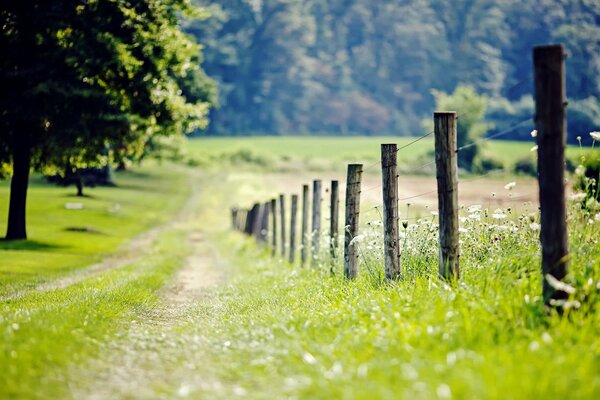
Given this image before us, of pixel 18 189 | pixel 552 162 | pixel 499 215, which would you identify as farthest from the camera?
pixel 18 189

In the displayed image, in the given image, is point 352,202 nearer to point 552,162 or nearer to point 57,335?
point 552,162

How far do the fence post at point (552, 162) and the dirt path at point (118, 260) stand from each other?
436 inches

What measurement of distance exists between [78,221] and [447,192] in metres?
36.7

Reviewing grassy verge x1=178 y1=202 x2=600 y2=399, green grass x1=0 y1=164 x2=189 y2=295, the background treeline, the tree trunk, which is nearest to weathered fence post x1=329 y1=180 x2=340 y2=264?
grassy verge x1=178 y1=202 x2=600 y2=399

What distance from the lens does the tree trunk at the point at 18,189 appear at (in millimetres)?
26219

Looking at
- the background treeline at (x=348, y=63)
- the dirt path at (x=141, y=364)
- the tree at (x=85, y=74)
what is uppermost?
the background treeline at (x=348, y=63)

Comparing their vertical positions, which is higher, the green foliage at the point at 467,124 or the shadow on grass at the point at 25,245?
the green foliage at the point at 467,124

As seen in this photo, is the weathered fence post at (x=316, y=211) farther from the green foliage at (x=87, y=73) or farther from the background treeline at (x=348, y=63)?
the background treeline at (x=348, y=63)

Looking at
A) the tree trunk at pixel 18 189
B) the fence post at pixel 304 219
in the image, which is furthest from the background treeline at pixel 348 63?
the fence post at pixel 304 219

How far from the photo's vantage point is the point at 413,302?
7910 mm

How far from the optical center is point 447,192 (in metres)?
8.76

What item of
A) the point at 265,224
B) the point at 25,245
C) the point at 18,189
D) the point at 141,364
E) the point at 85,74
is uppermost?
the point at 85,74

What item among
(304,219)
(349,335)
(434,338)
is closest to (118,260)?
(304,219)

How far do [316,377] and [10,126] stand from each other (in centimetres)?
2280
